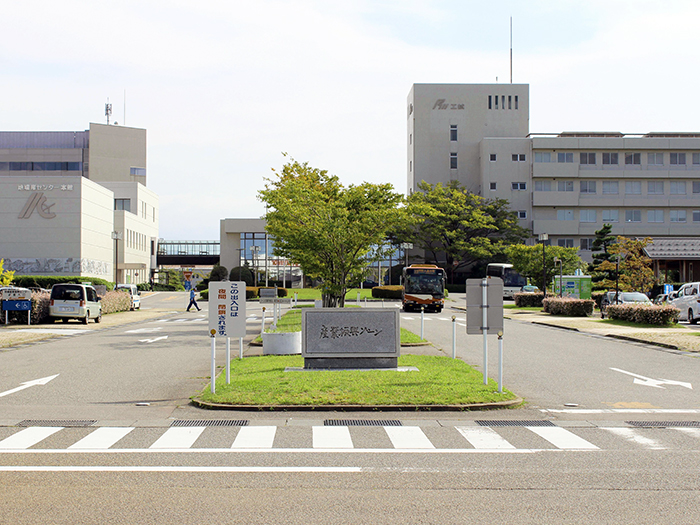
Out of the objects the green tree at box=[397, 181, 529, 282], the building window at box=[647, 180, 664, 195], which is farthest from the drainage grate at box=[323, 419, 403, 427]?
the building window at box=[647, 180, 664, 195]

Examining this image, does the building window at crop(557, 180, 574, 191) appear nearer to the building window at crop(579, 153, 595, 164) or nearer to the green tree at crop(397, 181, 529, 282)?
the building window at crop(579, 153, 595, 164)

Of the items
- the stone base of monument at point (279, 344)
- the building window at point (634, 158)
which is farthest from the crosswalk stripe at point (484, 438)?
the building window at point (634, 158)

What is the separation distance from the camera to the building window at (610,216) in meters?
82.1

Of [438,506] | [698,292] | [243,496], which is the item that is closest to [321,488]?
[243,496]

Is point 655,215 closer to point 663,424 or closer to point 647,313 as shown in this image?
point 647,313

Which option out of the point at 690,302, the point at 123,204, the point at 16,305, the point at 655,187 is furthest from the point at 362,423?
the point at 123,204

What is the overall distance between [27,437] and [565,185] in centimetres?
8110

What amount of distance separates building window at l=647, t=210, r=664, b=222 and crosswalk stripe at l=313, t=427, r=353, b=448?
82.4m

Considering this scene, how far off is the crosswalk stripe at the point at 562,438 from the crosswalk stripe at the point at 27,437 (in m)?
6.26

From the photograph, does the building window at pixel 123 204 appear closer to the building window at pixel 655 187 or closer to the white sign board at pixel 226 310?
the building window at pixel 655 187

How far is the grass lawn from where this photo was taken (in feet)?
34.4

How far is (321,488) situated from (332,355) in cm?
788

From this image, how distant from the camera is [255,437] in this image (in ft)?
27.2

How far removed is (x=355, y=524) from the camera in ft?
16.7
